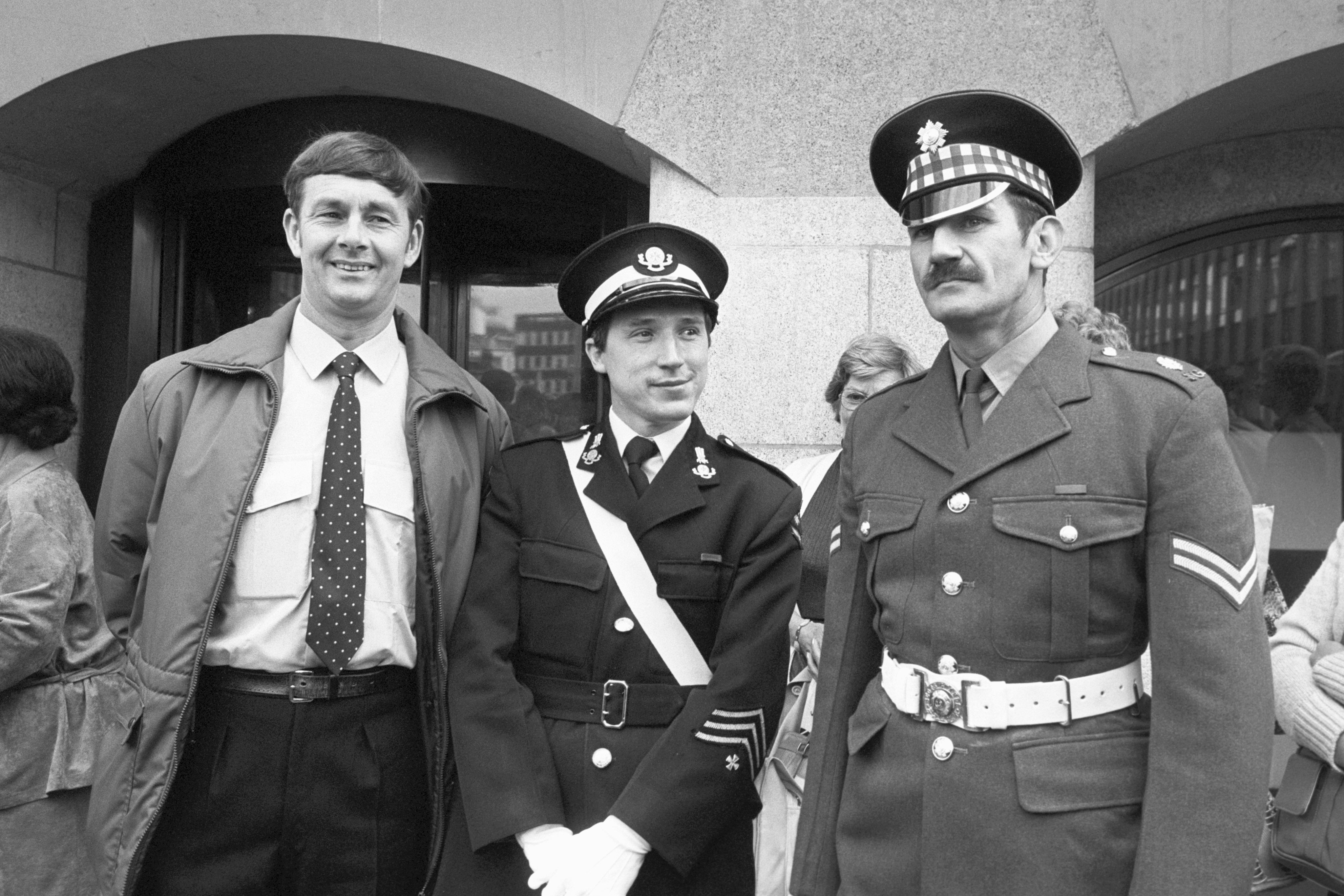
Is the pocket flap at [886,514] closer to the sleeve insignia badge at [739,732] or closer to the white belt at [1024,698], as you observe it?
the white belt at [1024,698]

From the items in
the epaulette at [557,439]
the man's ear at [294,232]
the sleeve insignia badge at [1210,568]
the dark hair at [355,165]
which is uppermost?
the dark hair at [355,165]

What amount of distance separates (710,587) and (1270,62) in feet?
10.3

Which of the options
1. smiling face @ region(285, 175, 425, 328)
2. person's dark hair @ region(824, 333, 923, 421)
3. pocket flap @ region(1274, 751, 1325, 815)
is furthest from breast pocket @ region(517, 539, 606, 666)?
person's dark hair @ region(824, 333, 923, 421)

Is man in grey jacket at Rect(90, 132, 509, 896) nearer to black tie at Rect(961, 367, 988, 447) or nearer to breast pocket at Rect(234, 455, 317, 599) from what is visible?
breast pocket at Rect(234, 455, 317, 599)

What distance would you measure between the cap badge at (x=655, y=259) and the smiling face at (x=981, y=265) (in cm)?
79

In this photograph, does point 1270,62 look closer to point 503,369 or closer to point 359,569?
point 503,369

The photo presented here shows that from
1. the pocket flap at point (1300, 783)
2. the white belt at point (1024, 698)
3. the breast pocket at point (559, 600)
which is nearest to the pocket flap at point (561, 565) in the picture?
the breast pocket at point (559, 600)

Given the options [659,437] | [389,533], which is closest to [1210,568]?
[659,437]

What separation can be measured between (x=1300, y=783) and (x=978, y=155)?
1.50 meters

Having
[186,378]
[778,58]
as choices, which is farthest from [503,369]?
[186,378]

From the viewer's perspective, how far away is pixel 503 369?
18.5 feet

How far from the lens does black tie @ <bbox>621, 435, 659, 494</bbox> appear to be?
2703mm

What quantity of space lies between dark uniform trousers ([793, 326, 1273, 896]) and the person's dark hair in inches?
71.3

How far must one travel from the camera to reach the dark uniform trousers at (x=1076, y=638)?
6.04 ft
